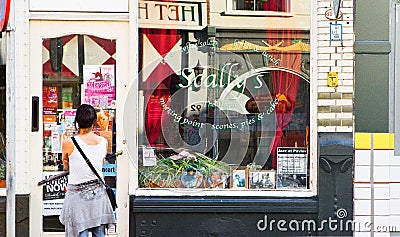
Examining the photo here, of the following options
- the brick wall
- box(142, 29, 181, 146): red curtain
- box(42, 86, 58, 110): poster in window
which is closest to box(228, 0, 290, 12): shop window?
the brick wall

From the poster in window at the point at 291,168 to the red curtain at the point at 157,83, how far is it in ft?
4.60

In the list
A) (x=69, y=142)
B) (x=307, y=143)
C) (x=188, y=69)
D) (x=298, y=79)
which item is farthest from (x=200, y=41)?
(x=69, y=142)

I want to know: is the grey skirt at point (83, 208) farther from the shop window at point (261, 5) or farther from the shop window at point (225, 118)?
the shop window at point (261, 5)

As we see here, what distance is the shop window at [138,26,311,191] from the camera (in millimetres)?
7691

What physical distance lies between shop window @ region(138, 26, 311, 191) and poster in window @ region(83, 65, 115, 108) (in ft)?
1.30

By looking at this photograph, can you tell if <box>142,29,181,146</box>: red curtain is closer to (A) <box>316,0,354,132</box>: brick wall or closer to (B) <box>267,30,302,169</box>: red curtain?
(B) <box>267,30,302,169</box>: red curtain

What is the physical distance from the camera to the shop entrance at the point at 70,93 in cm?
758

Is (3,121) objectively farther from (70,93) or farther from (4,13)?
(4,13)

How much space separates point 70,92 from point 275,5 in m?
2.47

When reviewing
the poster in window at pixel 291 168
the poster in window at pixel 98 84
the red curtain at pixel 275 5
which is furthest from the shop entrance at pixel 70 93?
the poster in window at pixel 291 168

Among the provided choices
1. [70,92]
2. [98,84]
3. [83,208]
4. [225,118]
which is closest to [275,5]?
[225,118]

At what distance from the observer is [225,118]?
25.4 feet

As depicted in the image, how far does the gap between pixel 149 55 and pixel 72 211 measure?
2.18 meters

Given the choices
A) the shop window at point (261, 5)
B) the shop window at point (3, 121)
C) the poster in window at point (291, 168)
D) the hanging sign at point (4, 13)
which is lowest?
the poster in window at point (291, 168)
